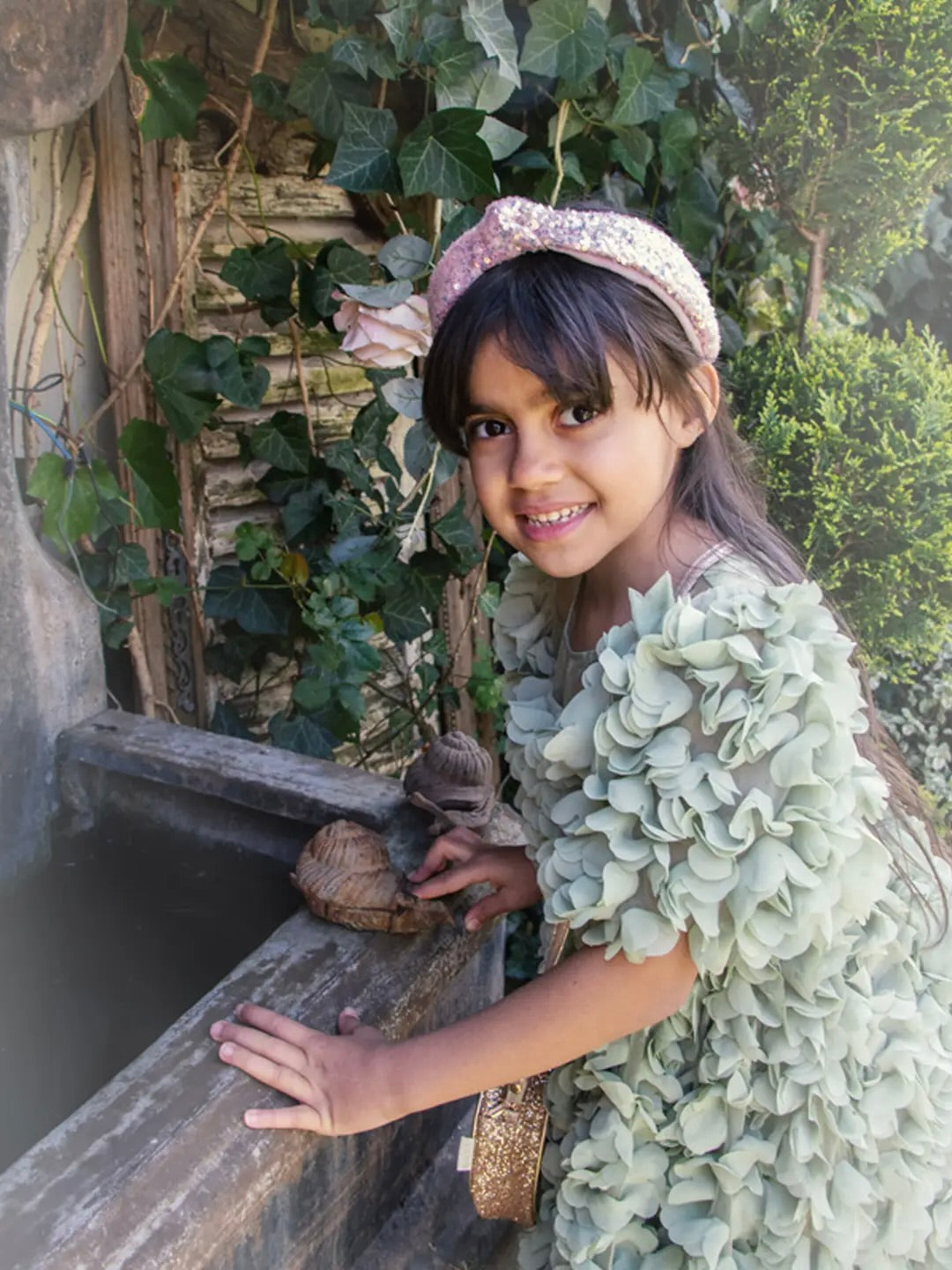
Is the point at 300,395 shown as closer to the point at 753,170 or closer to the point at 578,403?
the point at 753,170

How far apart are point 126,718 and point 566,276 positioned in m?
1.01

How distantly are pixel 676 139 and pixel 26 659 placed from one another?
165 centimetres

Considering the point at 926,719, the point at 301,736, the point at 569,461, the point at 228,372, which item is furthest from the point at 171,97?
the point at 926,719

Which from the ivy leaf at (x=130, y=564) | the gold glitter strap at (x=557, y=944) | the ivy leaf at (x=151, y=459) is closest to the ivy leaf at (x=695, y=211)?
the ivy leaf at (x=151, y=459)

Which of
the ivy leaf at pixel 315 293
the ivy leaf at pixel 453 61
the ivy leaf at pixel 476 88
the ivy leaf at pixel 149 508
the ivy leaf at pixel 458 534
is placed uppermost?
the ivy leaf at pixel 453 61

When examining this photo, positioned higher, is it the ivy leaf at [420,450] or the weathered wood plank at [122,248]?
the weathered wood plank at [122,248]

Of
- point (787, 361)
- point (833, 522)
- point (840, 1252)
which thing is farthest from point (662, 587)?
point (787, 361)

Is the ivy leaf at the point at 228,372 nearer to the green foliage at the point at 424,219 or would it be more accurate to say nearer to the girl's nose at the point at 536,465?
the green foliage at the point at 424,219

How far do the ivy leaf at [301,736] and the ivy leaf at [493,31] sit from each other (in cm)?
118

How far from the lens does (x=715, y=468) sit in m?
1.15

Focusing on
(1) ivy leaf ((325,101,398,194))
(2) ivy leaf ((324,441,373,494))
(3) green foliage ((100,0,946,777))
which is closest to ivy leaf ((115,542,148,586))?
(3) green foliage ((100,0,946,777))

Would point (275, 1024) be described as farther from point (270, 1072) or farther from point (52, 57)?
point (52, 57)

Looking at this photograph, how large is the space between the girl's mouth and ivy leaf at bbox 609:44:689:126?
1.30 m

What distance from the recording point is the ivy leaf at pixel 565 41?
1.80m
